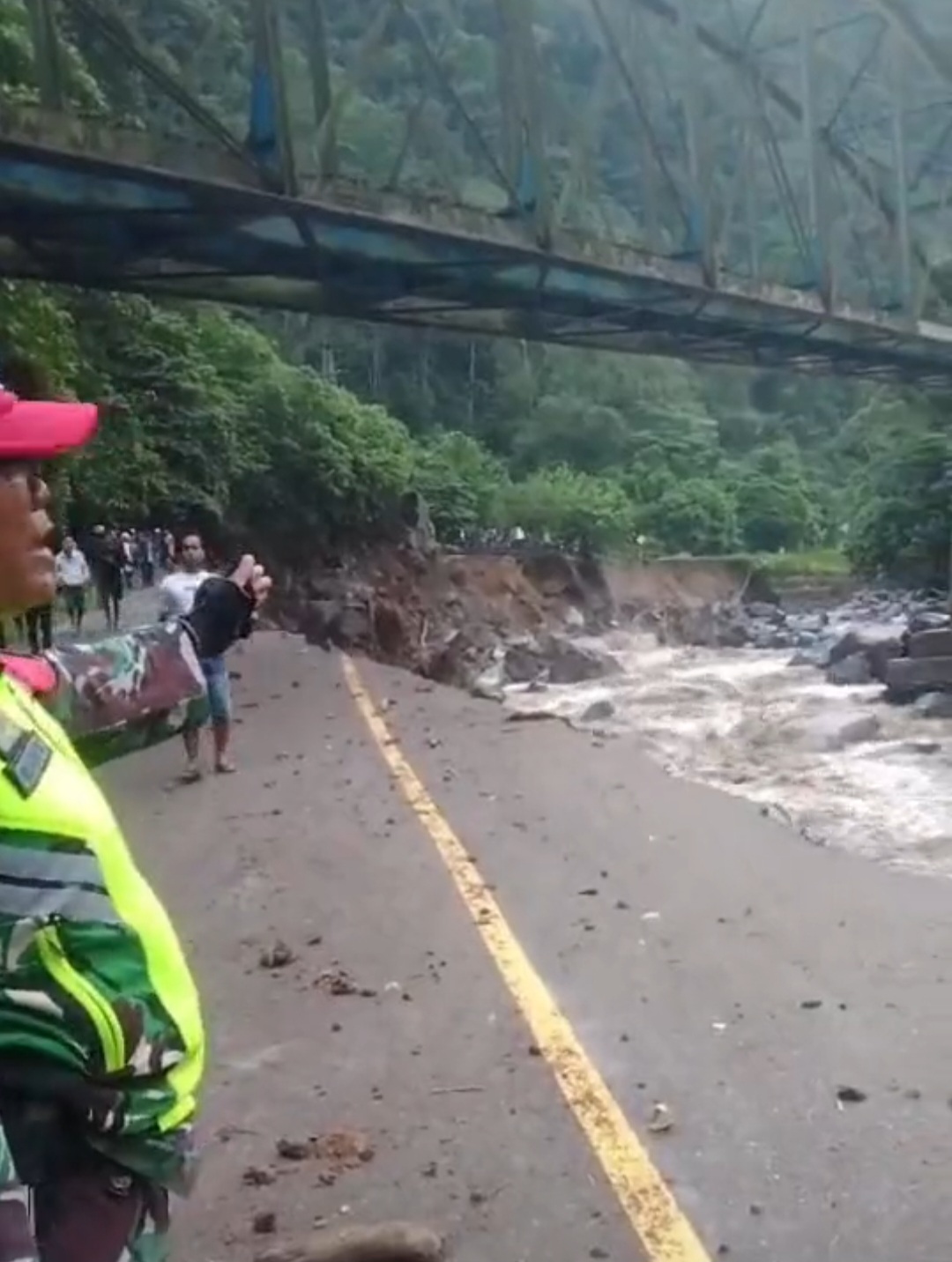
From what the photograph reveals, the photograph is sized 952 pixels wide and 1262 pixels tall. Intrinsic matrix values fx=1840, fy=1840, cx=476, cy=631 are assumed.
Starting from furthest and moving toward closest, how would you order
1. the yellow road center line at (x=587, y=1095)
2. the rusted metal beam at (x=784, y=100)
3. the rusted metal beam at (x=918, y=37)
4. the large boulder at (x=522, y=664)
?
the rusted metal beam at (x=918, y=37) → the large boulder at (x=522, y=664) → the rusted metal beam at (x=784, y=100) → the yellow road center line at (x=587, y=1095)

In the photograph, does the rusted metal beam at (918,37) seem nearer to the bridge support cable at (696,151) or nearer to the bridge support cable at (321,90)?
the bridge support cable at (696,151)

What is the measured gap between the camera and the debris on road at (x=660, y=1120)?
511 cm

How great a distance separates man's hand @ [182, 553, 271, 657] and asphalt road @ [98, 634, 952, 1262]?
5.14 ft

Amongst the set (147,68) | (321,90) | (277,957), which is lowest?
(277,957)

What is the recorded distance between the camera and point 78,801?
197 cm

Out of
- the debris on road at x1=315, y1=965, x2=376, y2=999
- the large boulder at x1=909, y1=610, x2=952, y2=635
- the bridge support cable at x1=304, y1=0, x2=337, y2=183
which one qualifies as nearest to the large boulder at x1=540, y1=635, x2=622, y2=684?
the large boulder at x1=909, y1=610, x2=952, y2=635

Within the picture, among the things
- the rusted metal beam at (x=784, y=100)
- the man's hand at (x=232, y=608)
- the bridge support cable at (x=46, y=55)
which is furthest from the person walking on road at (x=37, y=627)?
the rusted metal beam at (x=784, y=100)

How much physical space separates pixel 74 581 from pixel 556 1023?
13606 millimetres

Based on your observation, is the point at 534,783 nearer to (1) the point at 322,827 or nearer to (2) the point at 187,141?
(1) the point at 322,827

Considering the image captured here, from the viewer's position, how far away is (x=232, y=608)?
3.48 meters

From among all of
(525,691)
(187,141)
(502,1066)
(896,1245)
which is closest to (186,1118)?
(896,1245)

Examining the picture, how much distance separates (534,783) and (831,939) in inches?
208

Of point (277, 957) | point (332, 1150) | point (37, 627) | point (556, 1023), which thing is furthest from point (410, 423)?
point (332, 1150)

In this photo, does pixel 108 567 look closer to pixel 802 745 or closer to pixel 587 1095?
pixel 802 745
